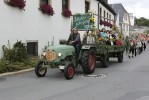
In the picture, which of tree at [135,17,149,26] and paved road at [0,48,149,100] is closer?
paved road at [0,48,149,100]

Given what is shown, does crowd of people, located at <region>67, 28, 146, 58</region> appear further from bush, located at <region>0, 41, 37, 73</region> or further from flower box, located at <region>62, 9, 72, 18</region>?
flower box, located at <region>62, 9, 72, 18</region>

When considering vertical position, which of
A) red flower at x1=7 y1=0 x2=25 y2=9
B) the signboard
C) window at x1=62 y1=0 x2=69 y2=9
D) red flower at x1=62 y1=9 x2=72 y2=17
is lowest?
the signboard

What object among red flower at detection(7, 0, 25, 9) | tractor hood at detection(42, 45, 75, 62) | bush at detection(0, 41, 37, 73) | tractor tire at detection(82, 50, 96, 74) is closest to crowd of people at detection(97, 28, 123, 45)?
tractor tire at detection(82, 50, 96, 74)

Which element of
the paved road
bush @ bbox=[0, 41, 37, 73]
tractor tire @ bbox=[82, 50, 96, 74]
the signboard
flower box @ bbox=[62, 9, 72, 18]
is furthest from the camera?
flower box @ bbox=[62, 9, 72, 18]

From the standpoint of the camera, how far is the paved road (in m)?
9.09

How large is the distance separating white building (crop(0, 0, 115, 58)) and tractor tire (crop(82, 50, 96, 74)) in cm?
394

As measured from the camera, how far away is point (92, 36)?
15.0 m

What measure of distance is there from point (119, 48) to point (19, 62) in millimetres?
6389

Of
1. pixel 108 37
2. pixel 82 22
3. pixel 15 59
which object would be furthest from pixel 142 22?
Result: pixel 15 59

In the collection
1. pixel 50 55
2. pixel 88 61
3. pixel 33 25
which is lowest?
pixel 88 61

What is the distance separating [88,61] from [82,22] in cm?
400

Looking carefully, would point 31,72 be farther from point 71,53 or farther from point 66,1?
point 66,1

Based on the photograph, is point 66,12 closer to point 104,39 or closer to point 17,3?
point 104,39

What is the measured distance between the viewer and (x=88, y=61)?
13.4 meters
